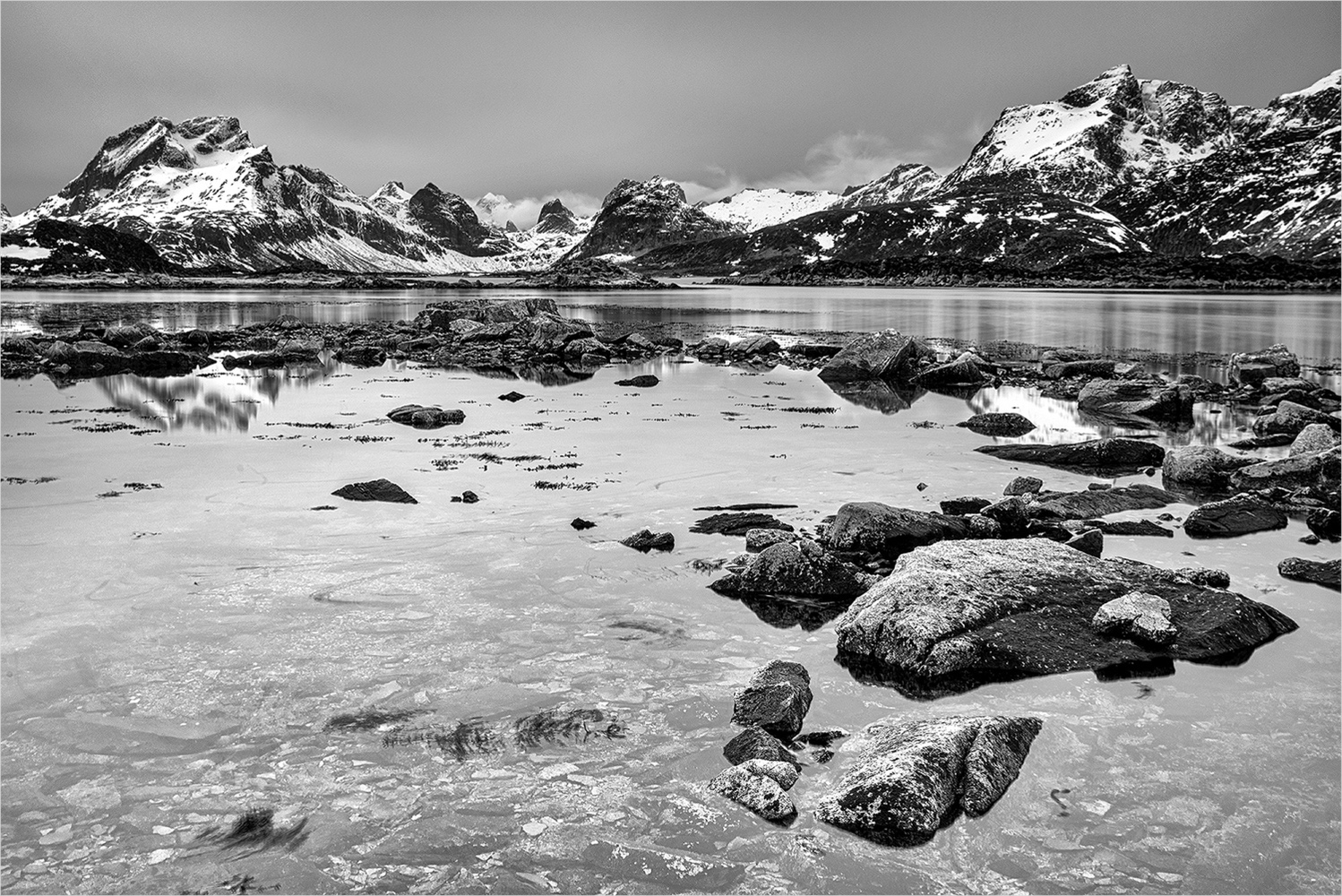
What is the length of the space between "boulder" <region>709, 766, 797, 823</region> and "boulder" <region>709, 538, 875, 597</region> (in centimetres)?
387

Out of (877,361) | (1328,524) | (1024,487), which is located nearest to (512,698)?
(1024,487)

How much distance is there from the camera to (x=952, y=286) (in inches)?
7707

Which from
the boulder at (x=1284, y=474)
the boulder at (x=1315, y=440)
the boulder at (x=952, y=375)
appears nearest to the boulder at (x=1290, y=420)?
the boulder at (x=1315, y=440)

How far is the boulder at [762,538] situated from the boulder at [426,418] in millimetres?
11635

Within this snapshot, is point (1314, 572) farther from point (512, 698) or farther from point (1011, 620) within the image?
point (512, 698)

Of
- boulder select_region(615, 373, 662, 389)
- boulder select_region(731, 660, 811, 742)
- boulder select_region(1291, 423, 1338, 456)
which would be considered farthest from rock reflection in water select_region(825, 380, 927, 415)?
boulder select_region(731, 660, 811, 742)

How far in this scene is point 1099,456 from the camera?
1736 centimetres

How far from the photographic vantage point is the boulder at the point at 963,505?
13258 mm

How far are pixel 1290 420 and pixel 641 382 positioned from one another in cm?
1815

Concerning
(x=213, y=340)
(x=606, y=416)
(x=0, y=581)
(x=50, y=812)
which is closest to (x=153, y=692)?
(x=50, y=812)

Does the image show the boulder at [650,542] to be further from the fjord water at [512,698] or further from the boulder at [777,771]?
the boulder at [777,771]

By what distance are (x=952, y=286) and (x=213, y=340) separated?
17411 centimetres

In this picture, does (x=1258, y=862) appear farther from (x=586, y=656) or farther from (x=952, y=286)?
(x=952, y=286)

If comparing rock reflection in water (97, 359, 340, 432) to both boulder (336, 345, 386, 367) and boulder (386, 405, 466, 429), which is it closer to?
boulder (336, 345, 386, 367)
